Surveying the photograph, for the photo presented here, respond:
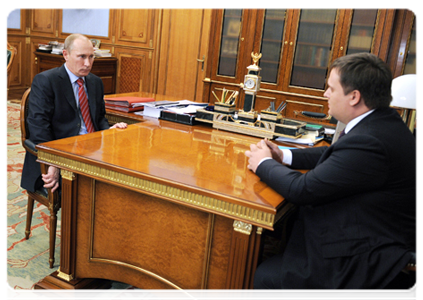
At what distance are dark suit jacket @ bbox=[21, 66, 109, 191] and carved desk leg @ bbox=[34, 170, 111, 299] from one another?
1.79 feet

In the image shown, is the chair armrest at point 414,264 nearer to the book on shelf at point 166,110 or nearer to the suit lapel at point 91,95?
the book on shelf at point 166,110

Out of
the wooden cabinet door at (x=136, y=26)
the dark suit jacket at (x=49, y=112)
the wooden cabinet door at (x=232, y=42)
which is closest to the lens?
the dark suit jacket at (x=49, y=112)

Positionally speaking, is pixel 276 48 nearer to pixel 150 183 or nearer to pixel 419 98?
pixel 419 98

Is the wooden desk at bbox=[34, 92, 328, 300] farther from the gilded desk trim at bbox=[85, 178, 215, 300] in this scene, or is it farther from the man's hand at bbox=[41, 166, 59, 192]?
the man's hand at bbox=[41, 166, 59, 192]

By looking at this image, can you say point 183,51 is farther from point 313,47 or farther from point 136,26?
point 313,47

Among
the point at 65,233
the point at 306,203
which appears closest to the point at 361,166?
the point at 306,203

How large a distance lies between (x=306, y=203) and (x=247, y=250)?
309 mm

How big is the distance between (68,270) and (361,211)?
1.52m

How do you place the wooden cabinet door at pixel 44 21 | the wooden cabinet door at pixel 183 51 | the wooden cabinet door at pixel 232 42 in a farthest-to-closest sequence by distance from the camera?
the wooden cabinet door at pixel 44 21 < the wooden cabinet door at pixel 183 51 < the wooden cabinet door at pixel 232 42

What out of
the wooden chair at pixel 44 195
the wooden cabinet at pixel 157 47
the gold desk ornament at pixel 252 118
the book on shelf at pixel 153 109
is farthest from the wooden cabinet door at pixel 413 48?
the wooden chair at pixel 44 195

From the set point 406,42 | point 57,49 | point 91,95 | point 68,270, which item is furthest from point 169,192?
point 57,49

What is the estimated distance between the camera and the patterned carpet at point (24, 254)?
2193 millimetres

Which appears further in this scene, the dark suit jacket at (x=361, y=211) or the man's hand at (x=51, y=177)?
the man's hand at (x=51, y=177)

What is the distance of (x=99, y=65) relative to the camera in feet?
22.8
